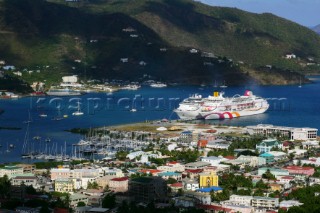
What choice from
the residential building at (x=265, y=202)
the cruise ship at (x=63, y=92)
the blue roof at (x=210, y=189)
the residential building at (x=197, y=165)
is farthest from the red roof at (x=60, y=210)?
the cruise ship at (x=63, y=92)

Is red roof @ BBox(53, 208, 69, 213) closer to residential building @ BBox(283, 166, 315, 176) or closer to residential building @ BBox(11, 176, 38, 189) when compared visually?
residential building @ BBox(11, 176, 38, 189)

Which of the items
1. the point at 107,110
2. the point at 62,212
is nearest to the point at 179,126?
the point at 107,110

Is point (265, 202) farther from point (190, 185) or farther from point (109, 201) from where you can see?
point (109, 201)

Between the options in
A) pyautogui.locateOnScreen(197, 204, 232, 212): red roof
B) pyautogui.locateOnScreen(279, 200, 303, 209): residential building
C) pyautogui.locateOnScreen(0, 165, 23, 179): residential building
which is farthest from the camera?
pyautogui.locateOnScreen(0, 165, 23, 179): residential building

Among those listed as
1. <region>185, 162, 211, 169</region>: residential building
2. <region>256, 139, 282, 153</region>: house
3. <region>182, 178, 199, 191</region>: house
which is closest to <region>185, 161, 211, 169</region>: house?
<region>185, 162, 211, 169</region>: residential building

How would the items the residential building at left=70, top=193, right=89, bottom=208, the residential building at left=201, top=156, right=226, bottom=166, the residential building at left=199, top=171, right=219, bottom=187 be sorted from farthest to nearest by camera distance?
the residential building at left=201, top=156, right=226, bottom=166
the residential building at left=199, top=171, right=219, bottom=187
the residential building at left=70, top=193, right=89, bottom=208
